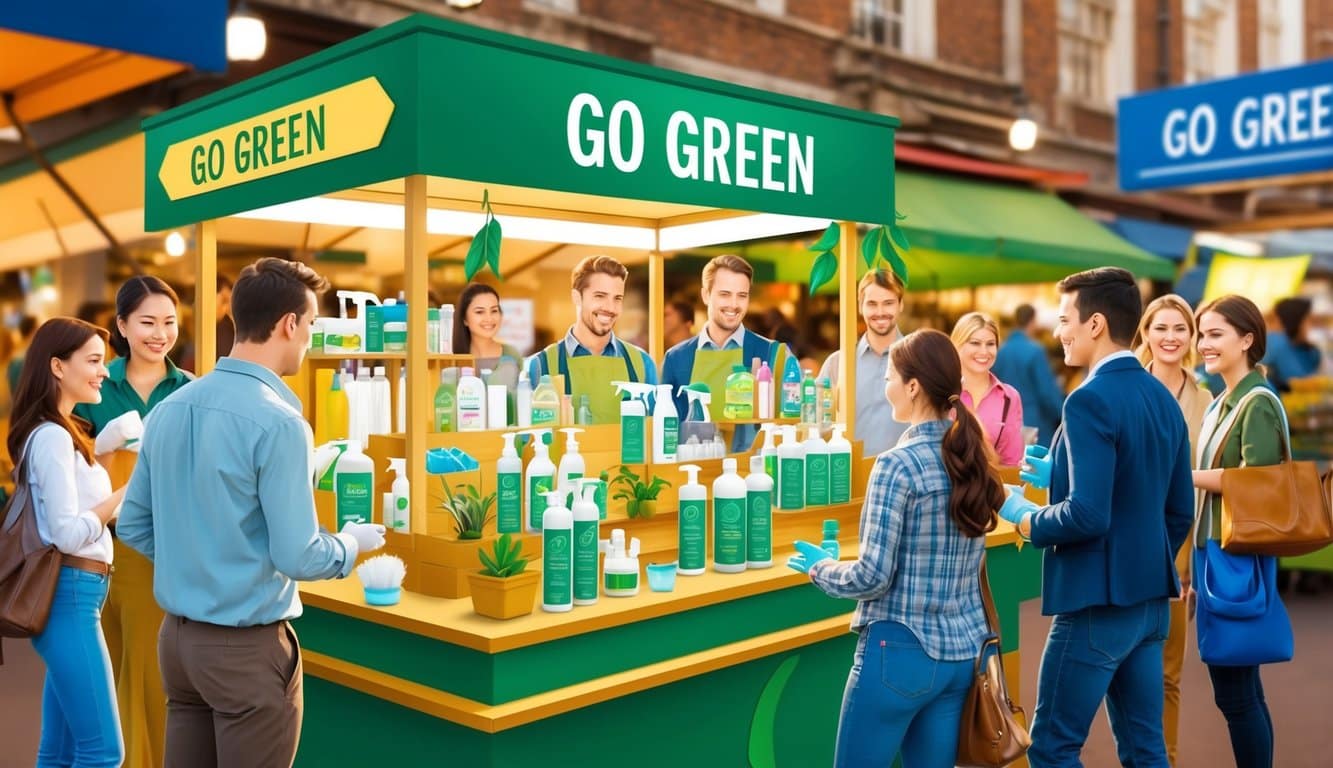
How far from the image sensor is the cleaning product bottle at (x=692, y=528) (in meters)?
3.44

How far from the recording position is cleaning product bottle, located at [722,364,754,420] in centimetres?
437

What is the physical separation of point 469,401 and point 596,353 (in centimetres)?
117

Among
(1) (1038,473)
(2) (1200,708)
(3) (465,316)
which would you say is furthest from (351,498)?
(2) (1200,708)

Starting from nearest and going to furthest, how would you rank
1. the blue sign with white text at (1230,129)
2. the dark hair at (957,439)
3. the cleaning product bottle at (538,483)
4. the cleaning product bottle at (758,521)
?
the dark hair at (957,439) < the cleaning product bottle at (538,483) < the cleaning product bottle at (758,521) < the blue sign with white text at (1230,129)

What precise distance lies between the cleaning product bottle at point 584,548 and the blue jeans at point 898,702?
79 cm

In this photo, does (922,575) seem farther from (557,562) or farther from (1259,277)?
(1259,277)

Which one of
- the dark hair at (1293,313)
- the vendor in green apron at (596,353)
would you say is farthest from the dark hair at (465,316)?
the dark hair at (1293,313)

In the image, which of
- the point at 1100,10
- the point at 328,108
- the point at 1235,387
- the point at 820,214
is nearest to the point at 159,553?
the point at 328,108

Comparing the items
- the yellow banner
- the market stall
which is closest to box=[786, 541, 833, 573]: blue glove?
the market stall

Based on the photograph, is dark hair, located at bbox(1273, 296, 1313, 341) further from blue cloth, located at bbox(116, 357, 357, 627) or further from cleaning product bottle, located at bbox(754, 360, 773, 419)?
blue cloth, located at bbox(116, 357, 357, 627)

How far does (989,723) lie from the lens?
8.52 ft

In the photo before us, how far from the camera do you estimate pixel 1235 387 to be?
380cm

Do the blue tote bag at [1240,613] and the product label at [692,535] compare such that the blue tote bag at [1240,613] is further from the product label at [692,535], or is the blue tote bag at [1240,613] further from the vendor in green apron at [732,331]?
the vendor in green apron at [732,331]

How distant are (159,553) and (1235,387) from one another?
3.42m
